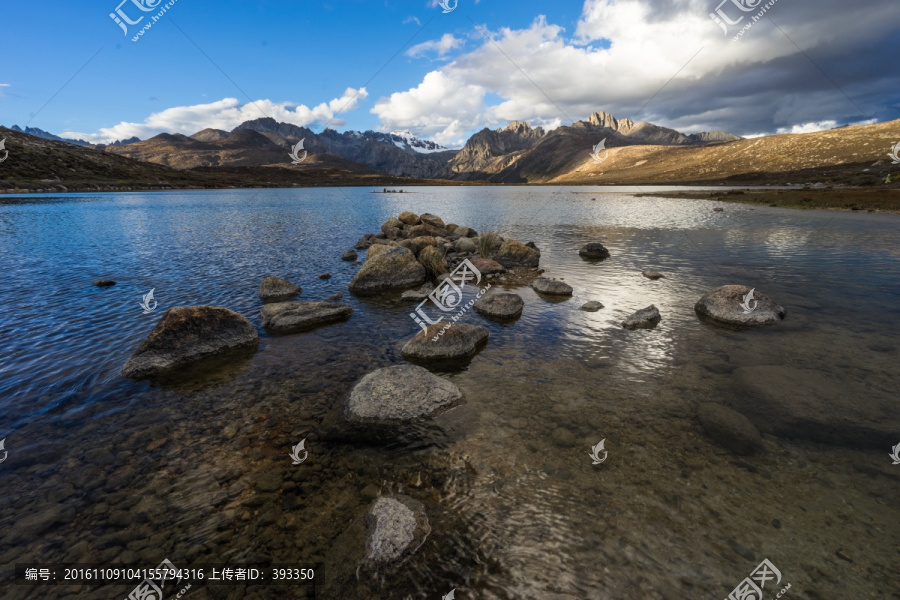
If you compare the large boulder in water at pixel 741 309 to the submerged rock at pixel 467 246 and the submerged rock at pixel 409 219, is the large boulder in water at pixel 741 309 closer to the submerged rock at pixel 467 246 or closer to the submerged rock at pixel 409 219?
the submerged rock at pixel 467 246

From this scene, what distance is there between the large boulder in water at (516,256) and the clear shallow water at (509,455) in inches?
337

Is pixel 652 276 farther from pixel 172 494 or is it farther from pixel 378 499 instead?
pixel 172 494

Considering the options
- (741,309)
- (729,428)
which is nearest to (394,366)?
(729,428)

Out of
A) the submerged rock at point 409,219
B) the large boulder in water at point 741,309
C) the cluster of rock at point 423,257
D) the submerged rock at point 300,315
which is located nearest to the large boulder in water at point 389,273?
the cluster of rock at point 423,257

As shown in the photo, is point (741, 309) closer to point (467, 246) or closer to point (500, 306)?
point (500, 306)

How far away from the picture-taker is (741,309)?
45.5 feet

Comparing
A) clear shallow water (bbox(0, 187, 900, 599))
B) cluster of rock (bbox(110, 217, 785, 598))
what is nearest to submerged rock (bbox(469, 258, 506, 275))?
cluster of rock (bbox(110, 217, 785, 598))

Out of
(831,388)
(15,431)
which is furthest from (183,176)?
(831,388)

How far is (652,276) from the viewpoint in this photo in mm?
20734

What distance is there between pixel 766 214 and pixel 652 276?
46377 millimetres

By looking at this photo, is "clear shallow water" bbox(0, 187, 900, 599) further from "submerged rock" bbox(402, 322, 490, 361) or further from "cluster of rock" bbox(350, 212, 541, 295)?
"cluster of rock" bbox(350, 212, 541, 295)

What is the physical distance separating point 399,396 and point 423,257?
1486cm

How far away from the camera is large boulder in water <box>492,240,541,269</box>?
25016mm

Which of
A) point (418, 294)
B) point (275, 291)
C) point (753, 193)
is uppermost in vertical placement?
point (753, 193)
